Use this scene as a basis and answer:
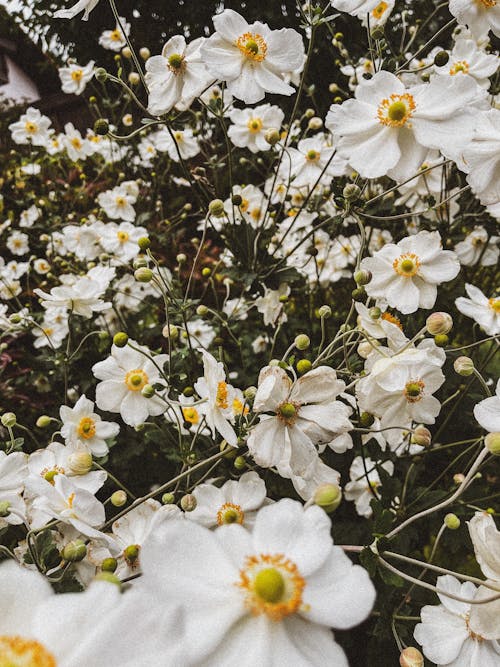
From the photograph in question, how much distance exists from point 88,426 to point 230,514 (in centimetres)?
46

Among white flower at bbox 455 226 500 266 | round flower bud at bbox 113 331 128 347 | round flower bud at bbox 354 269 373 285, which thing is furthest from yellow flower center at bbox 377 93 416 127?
white flower at bbox 455 226 500 266

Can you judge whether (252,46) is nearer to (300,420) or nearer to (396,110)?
(396,110)

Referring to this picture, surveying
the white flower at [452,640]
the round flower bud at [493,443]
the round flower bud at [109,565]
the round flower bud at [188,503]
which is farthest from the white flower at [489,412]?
the round flower bud at [109,565]

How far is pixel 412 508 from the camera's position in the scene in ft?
4.23

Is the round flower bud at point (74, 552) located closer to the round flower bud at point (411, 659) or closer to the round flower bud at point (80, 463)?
the round flower bud at point (80, 463)

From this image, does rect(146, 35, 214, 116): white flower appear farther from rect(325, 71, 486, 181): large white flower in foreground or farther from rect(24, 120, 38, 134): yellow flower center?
rect(24, 120, 38, 134): yellow flower center

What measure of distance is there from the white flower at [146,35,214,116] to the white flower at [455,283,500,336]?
0.84 metres

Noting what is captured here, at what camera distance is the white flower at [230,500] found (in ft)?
2.99

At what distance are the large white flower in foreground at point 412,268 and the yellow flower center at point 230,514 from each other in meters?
0.58

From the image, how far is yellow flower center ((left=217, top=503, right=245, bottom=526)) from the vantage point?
33.7 inches

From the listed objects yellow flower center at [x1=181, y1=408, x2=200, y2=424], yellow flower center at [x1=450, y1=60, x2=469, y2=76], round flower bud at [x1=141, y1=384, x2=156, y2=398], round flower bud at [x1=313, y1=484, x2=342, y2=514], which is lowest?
yellow flower center at [x1=181, y1=408, x2=200, y2=424]

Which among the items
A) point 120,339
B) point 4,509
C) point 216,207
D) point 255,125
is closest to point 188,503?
point 4,509

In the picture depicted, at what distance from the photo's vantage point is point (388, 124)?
3.23 ft

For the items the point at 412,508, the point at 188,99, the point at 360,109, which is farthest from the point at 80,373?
the point at 360,109
